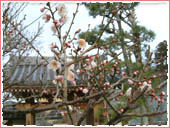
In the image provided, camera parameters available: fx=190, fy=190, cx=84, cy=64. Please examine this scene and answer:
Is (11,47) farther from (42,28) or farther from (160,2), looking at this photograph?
(160,2)

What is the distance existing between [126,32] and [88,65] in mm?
817

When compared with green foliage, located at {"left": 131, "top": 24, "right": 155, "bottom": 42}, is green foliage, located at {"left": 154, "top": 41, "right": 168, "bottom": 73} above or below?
below

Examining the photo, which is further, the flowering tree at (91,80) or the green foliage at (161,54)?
the green foliage at (161,54)

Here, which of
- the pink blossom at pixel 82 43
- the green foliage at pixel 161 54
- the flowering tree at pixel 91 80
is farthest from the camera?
the green foliage at pixel 161 54

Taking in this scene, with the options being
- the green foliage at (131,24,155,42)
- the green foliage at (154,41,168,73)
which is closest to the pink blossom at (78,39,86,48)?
the green foliage at (154,41,168,73)

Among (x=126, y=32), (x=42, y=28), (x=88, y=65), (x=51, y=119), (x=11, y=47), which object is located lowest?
(x=51, y=119)

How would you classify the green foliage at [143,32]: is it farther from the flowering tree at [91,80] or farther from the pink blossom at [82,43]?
the pink blossom at [82,43]

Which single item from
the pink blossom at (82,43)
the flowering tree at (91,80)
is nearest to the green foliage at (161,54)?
the flowering tree at (91,80)

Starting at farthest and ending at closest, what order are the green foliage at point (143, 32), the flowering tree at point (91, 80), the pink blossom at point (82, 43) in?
the green foliage at point (143, 32), the pink blossom at point (82, 43), the flowering tree at point (91, 80)

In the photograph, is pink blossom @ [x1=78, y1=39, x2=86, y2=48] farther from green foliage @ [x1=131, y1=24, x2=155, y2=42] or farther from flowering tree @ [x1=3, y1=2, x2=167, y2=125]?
green foliage @ [x1=131, y1=24, x2=155, y2=42]

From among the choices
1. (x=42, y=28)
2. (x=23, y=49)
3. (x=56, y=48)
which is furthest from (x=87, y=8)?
(x=56, y=48)

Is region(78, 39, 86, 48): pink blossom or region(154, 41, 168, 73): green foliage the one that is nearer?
region(78, 39, 86, 48): pink blossom

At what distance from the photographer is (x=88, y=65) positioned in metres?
0.66

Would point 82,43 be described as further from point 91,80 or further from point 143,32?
point 143,32
